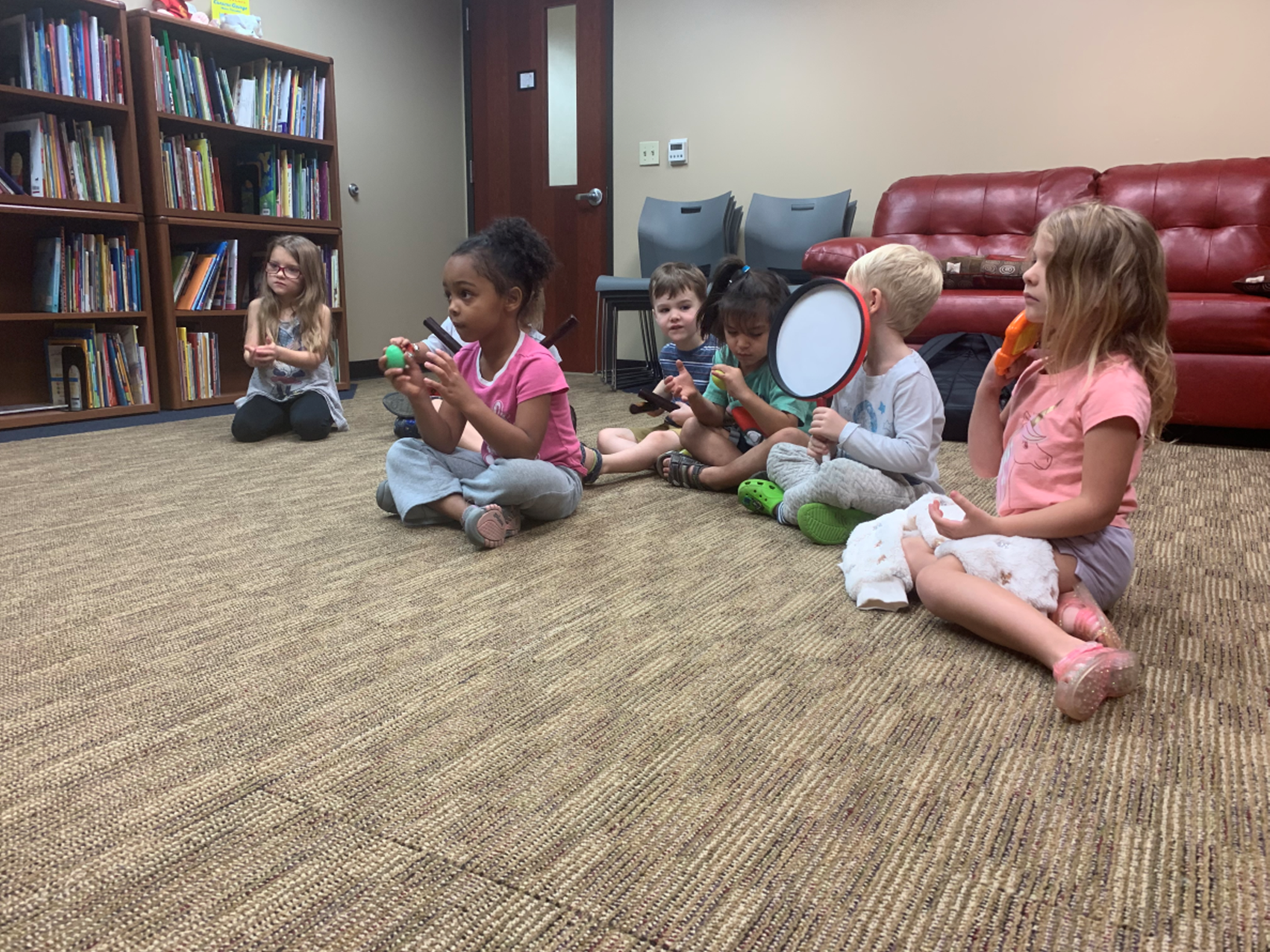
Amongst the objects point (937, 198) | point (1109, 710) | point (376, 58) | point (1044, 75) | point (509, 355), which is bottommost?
point (1109, 710)

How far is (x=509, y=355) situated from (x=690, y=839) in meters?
1.17

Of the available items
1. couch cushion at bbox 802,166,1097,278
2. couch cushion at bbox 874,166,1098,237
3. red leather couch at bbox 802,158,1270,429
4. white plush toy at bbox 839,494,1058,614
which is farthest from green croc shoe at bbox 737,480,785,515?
couch cushion at bbox 874,166,1098,237

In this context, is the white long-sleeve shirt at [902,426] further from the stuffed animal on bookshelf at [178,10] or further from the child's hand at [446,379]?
the stuffed animal on bookshelf at [178,10]

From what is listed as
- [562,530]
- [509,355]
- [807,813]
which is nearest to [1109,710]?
[807,813]

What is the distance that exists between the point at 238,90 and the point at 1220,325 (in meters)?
3.72

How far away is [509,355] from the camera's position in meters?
1.71

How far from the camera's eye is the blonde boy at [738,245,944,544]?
1.51m

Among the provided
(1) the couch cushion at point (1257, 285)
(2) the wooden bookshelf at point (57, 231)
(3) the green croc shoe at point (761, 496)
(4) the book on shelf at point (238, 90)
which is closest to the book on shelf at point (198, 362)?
(2) the wooden bookshelf at point (57, 231)

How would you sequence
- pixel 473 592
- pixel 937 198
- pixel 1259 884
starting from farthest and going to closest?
1. pixel 937 198
2. pixel 473 592
3. pixel 1259 884

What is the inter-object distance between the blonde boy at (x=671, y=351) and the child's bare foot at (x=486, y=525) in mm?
657

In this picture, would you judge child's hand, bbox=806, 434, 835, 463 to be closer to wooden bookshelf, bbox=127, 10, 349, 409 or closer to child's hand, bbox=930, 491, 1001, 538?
child's hand, bbox=930, 491, 1001, 538

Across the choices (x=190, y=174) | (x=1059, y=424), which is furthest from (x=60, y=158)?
(x=1059, y=424)

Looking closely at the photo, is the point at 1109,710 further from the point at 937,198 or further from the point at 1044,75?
the point at 1044,75

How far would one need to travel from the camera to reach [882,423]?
5.16 ft
